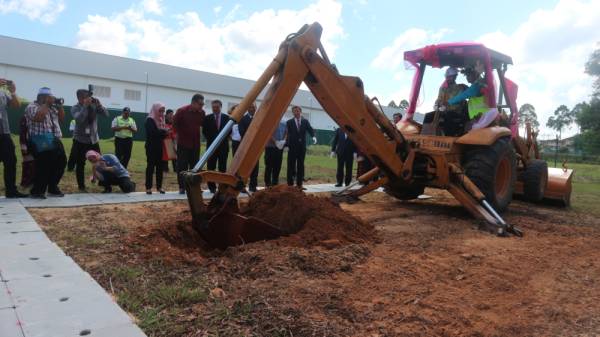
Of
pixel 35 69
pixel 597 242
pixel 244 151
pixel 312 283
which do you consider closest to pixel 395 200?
pixel 597 242

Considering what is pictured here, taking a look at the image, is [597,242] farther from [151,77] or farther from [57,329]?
[151,77]

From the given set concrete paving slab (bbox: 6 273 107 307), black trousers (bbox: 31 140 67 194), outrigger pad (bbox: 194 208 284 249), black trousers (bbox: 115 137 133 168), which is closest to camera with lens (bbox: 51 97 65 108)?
black trousers (bbox: 31 140 67 194)

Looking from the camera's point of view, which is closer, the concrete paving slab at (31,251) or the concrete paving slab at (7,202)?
the concrete paving slab at (31,251)

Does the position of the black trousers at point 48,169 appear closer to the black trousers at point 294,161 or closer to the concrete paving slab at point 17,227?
the concrete paving slab at point 17,227

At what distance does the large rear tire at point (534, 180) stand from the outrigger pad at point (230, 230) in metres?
5.79

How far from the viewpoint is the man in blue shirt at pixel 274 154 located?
9.42 meters

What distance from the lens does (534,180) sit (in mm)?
8523

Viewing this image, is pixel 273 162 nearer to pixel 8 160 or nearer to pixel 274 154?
pixel 274 154

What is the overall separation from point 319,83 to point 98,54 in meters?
39.8

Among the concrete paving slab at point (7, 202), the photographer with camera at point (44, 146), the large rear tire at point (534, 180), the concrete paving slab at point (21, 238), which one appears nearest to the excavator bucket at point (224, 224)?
the concrete paving slab at point (21, 238)

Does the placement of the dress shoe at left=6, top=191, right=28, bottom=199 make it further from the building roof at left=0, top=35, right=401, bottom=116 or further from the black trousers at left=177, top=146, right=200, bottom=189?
the building roof at left=0, top=35, right=401, bottom=116

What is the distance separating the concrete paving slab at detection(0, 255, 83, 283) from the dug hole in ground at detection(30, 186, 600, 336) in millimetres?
129

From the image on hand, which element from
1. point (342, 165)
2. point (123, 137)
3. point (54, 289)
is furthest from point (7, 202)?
point (342, 165)

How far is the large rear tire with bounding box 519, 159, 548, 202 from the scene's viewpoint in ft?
28.0
